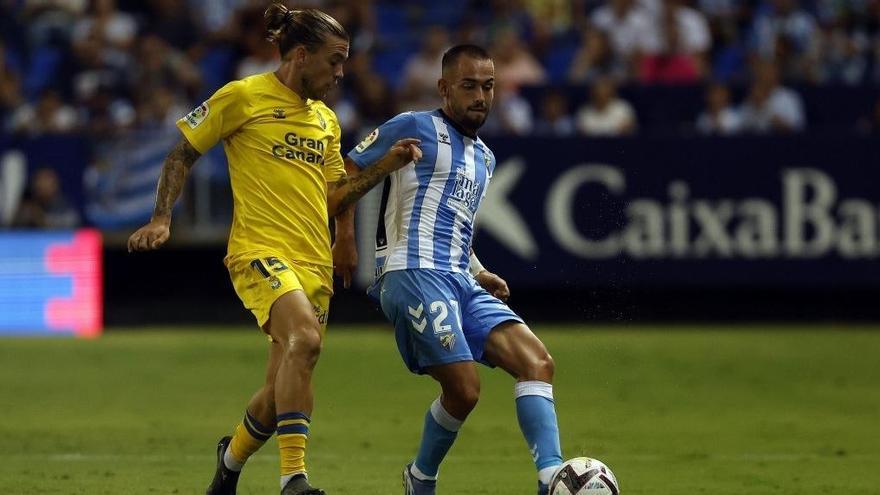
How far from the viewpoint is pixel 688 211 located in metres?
16.6

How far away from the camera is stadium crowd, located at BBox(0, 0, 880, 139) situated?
17188 mm

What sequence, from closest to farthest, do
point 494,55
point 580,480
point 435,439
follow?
point 580,480 < point 435,439 < point 494,55

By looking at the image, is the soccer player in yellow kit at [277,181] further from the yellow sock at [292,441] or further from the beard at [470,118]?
the beard at [470,118]

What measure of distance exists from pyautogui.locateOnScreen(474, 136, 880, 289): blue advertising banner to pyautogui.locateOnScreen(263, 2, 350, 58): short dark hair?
30.1 ft

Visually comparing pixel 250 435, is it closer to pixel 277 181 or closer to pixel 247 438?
pixel 247 438

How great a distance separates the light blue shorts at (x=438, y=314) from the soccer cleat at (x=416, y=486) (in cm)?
55

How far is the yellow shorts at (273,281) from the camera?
23.6ft

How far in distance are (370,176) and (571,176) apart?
9.59 meters

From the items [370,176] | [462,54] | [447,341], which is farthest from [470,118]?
[447,341]

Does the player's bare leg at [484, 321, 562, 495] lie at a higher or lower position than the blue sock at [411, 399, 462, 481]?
higher

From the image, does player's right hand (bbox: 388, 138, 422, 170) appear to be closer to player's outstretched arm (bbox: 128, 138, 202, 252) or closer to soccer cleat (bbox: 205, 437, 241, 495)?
player's outstretched arm (bbox: 128, 138, 202, 252)

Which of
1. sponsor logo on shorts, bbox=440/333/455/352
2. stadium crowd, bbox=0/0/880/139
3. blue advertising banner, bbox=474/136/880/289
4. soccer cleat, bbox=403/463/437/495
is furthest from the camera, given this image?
stadium crowd, bbox=0/0/880/139

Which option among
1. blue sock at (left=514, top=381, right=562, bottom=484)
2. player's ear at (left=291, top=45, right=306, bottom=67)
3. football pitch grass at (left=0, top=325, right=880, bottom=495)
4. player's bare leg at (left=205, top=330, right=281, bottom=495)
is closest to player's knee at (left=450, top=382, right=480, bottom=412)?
blue sock at (left=514, top=381, right=562, bottom=484)

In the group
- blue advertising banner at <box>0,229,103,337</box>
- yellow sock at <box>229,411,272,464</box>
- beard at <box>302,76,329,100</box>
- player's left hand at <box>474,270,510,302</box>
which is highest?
beard at <box>302,76,329,100</box>
